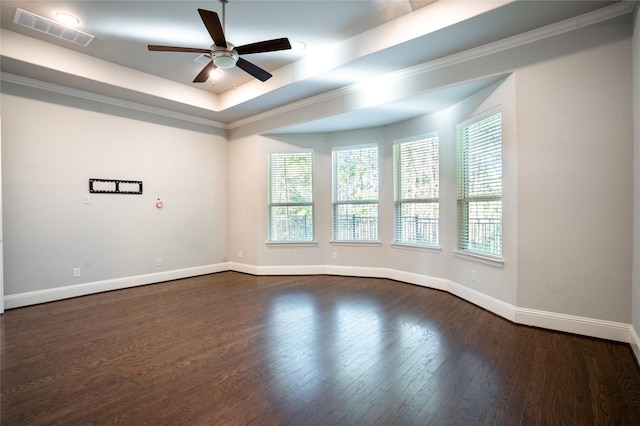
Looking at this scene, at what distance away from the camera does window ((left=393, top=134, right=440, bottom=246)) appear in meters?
4.74

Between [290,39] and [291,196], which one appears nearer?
[290,39]

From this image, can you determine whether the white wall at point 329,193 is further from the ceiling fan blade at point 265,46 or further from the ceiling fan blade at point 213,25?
the ceiling fan blade at point 213,25

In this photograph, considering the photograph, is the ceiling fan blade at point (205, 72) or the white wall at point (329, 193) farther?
the ceiling fan blade at point (205, 72)

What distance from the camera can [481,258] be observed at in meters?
3.75

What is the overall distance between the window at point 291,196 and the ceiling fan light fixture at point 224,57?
9.14 ft

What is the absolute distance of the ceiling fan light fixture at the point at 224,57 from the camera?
120 inches

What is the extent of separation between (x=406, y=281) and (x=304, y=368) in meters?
3.10

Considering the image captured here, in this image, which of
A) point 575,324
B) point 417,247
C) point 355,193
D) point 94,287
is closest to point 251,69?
point 355,193

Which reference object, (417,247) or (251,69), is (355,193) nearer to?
(417,247)

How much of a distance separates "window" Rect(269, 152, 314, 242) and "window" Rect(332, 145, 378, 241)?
50 cm

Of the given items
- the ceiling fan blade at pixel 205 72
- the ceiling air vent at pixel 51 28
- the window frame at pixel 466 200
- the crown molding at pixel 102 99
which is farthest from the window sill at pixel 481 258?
the ceiling air vent at pixel 51 28

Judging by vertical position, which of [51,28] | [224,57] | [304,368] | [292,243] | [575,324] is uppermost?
[51,28]

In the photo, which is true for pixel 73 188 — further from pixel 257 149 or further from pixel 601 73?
pixel 601 73

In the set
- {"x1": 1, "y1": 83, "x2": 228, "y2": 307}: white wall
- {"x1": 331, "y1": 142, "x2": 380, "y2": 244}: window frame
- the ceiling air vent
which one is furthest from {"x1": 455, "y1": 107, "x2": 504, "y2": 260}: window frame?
the ceiling air vent
